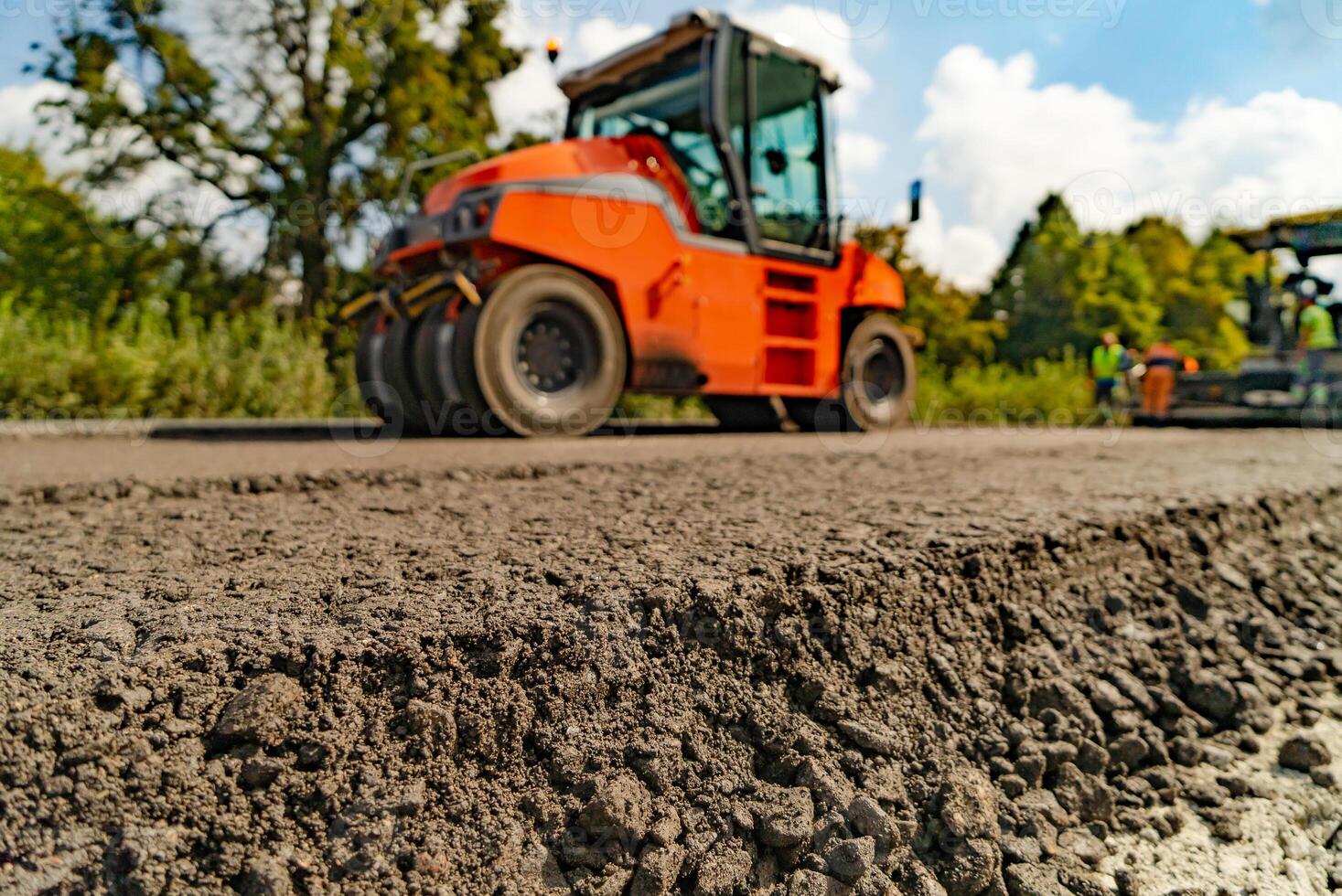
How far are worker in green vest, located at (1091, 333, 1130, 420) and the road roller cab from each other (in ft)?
24.5

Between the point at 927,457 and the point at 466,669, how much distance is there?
3.12 meters

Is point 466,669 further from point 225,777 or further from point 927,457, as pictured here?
point 927,457

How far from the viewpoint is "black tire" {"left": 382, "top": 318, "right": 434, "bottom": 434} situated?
5.12m

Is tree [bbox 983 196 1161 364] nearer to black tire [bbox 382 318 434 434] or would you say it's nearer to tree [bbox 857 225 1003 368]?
tree [bbox 857 225 1003 368]

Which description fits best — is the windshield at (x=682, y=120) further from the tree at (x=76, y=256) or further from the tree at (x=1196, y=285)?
Result: the tree at (x=1196, y=285)

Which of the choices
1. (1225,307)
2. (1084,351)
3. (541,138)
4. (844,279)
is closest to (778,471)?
(844,279)

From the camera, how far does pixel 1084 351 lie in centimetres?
3050

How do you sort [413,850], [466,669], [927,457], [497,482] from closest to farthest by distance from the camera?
[413,850]
[466,669]
[497,482]
[927,457]

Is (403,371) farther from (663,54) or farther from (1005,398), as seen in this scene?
(1005,398)

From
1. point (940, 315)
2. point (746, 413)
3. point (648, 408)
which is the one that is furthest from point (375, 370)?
point (940, 315)

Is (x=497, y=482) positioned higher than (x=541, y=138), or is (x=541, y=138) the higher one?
(x=541, y=138)

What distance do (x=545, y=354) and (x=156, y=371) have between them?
4580mm

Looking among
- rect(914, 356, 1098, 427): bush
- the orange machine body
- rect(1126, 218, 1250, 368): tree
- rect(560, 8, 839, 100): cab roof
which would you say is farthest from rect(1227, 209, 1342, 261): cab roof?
rect(1126, 218, 1250, 368): tree

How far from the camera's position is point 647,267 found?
5.20 m
